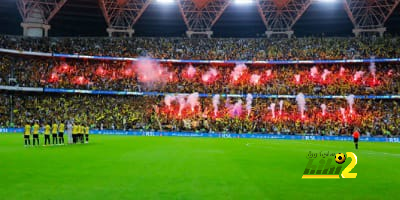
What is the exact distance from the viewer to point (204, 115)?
60.5m

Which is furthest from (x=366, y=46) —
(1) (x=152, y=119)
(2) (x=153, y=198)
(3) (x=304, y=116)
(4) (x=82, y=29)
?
(2) (x=153, y=198)

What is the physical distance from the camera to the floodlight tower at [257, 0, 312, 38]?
6744 cm

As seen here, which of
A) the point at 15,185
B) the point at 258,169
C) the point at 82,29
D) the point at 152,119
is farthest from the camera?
the point at 82,29

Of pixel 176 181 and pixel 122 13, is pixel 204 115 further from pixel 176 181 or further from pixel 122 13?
pixel 176 181

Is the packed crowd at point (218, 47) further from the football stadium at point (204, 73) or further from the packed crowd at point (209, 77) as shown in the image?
the packed crowd at point (209, 77)

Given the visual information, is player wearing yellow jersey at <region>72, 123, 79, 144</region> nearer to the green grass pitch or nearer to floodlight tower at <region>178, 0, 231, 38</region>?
the green grass pitch

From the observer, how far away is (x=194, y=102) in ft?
209

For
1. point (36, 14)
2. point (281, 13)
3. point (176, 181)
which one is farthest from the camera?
point (281, 13)

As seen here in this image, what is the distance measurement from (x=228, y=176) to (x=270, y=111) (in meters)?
46.6

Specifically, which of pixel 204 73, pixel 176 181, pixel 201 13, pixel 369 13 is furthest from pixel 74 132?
pixel 369 13

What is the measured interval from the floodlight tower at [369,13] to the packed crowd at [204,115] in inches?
618

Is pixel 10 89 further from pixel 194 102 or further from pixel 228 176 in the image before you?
pixel 228 176

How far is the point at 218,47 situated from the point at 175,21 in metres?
14.1

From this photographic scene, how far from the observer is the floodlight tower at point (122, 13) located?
67.9 meters
